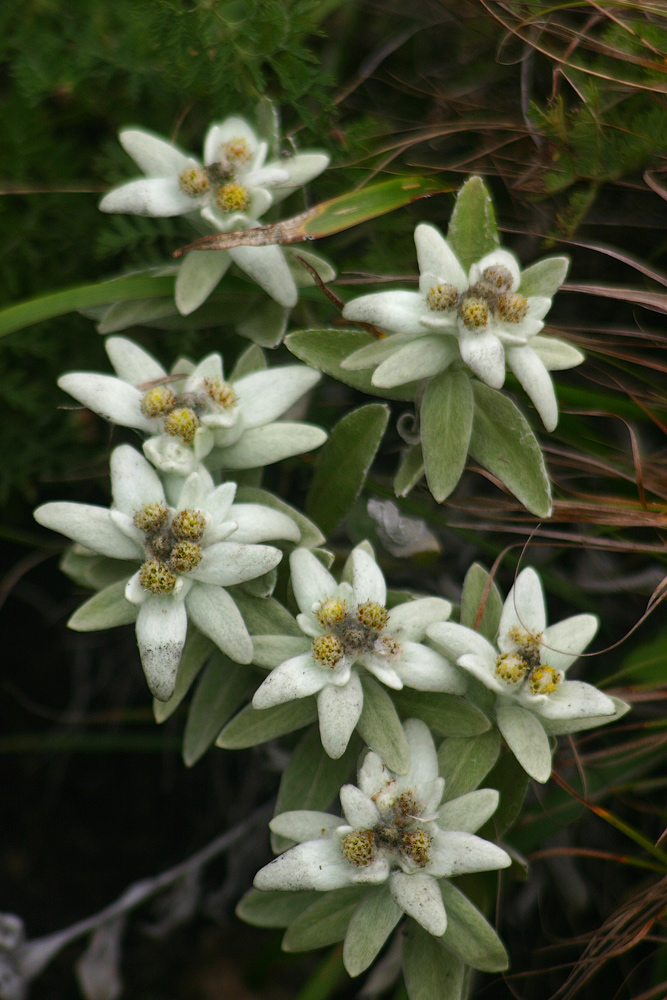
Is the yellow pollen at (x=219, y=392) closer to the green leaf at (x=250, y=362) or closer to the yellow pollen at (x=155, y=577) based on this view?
the green leaf at (x=250, y=362)

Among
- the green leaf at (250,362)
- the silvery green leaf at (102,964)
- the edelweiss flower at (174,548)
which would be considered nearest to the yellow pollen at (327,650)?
the edelweiss flower at (174,548)

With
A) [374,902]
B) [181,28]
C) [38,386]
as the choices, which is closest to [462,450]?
[374,902]

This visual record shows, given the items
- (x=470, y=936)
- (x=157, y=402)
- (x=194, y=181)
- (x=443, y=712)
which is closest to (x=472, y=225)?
(x=194, y=181)

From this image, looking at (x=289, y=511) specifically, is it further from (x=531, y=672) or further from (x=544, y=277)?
(x=544, y=277)

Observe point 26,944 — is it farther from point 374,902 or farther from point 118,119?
point 118,119

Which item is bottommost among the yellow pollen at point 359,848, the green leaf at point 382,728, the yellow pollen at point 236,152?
the yellow pollen at point 359,848

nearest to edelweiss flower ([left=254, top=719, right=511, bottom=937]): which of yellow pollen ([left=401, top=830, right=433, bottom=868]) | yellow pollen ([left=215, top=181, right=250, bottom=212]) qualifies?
yellow pollen ([left=401, top=830, right=433, bottom=868])
